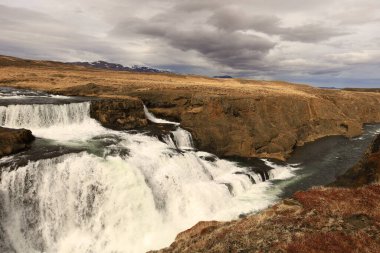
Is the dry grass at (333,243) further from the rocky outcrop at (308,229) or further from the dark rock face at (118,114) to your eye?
the dark rock face at (118,114)

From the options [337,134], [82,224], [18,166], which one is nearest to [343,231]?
[82,224]

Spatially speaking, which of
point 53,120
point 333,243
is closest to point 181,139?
point 53,120

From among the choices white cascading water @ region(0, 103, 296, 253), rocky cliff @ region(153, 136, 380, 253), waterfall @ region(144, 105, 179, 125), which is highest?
rocky cliff @ region(153, 136, 380, 253)

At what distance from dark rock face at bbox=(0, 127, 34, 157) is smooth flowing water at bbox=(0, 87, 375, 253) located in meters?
1.08

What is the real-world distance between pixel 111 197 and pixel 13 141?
9797 mm

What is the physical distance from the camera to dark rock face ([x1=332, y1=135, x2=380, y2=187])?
23281mm

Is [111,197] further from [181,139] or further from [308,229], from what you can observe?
[181,139]

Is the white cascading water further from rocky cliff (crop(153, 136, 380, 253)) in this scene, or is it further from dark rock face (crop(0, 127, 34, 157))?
rocky cliff (crop(153, 136, 380, 253))

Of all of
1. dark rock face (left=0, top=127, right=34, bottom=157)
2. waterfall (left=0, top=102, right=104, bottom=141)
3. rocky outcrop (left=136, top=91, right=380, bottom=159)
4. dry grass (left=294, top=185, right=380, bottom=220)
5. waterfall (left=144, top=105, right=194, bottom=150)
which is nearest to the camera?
dry grass (left=294, top=185, right=380, bottom=220)

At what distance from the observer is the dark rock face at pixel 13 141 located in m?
27.8

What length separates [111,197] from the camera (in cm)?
2670

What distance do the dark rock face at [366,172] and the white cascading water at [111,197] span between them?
7.77 m

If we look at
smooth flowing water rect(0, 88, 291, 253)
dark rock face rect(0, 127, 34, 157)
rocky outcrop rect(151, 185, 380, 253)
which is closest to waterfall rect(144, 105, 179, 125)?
smooth flowing water rect(0, 88, 291, 253)

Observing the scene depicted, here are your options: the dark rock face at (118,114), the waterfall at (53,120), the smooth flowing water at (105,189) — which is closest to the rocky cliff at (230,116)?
the dark rock face at (118,114)
